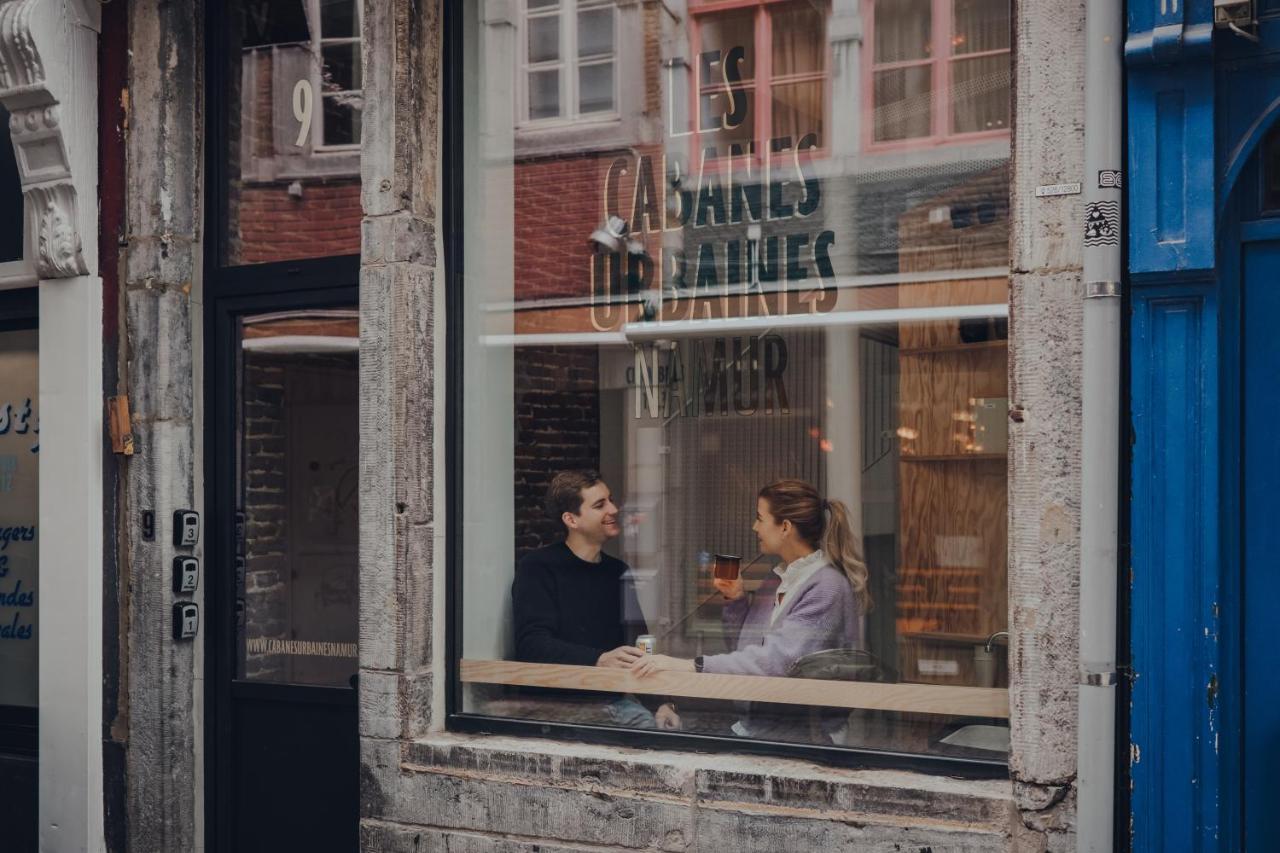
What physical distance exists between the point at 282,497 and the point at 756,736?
2.52 meters

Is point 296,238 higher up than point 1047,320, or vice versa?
point 296,238

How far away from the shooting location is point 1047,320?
4.27m

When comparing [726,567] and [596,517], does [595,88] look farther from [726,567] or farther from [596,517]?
[726,567]

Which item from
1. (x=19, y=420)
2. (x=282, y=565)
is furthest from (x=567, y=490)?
(x=19, y=420)

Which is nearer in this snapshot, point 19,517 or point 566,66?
point 566,66

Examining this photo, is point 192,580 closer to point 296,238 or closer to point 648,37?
point 296,238

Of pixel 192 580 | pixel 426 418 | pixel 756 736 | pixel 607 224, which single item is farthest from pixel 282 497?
pixel 756 736

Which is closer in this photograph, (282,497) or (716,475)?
(716,475)

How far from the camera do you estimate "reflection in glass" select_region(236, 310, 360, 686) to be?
5969mm

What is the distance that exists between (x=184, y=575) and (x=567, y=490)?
6.07ft

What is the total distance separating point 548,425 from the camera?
5582 millimetres

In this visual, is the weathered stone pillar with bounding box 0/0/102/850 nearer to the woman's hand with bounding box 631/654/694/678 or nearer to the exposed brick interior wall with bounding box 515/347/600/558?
the exposed brick interior wall with bounding box 515/347/600/558

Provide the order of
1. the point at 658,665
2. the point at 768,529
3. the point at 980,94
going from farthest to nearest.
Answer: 1. the point at 658,665
2. the point at 768,529
3. the point at 980,94

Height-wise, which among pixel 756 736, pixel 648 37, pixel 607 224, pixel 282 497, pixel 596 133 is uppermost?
pixel 648 37
